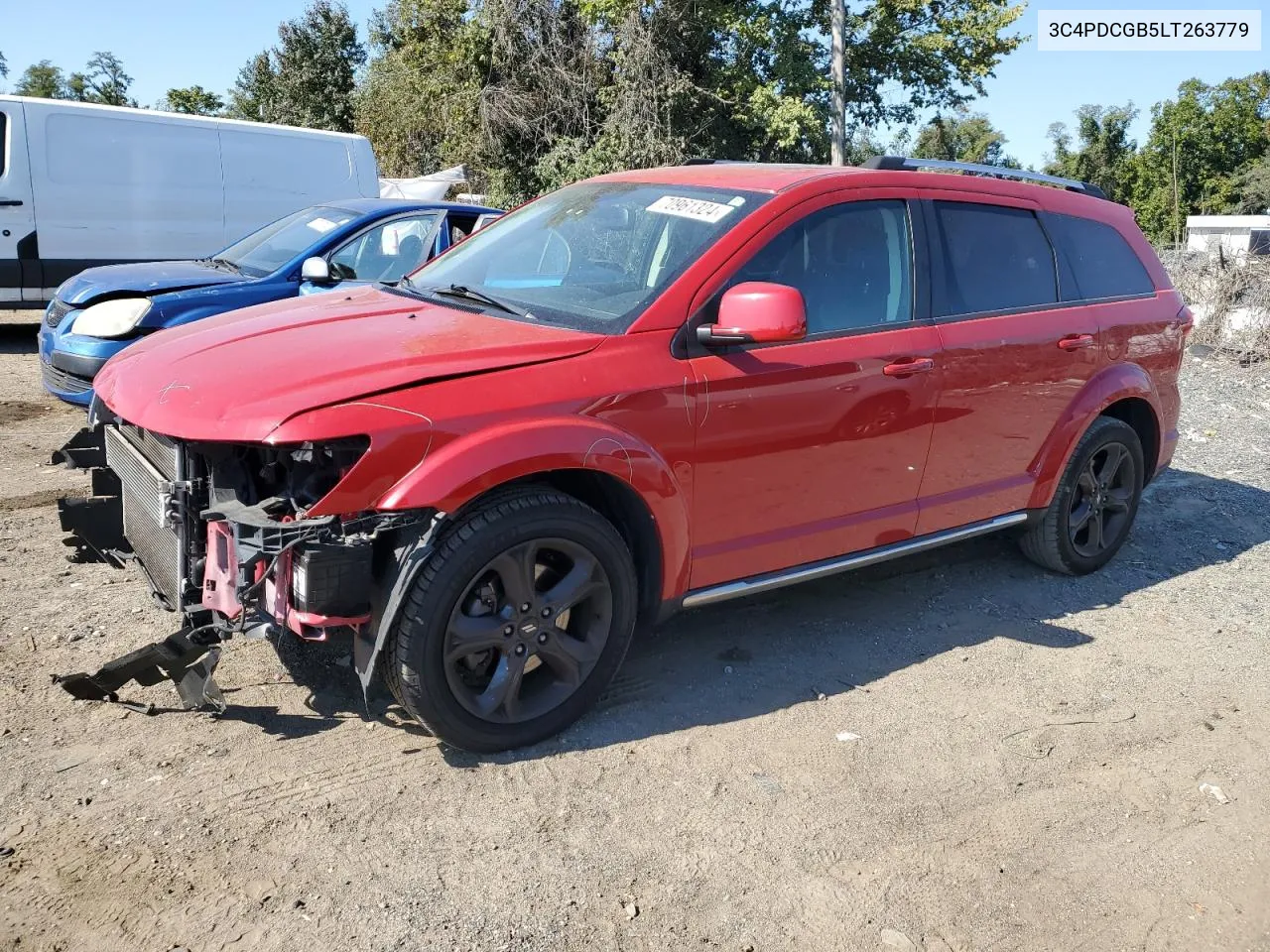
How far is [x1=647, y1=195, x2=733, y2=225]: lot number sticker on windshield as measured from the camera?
3.94m

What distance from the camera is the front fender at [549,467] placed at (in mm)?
3070

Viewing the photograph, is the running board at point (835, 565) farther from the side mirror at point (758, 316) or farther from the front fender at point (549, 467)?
the side mirror at point (758, 316)

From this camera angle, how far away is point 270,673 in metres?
3.89

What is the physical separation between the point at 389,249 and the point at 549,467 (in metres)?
4.98

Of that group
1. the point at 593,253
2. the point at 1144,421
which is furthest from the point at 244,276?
the point at 1144,421

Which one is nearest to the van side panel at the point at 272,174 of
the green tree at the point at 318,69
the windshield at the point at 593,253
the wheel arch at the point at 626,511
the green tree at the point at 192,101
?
the windshield at the point at 593,253

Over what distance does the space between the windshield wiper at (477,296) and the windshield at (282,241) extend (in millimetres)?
3742

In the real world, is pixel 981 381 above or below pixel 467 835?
above

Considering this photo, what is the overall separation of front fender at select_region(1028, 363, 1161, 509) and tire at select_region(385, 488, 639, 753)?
7.64 feet

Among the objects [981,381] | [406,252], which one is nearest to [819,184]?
[981,381]

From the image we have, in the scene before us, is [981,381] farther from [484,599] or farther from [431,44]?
[431,44]

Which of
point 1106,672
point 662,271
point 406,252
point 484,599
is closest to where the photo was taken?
point 484,599

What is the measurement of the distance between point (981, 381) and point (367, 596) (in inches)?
107

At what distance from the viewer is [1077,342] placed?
4930 millimetres
